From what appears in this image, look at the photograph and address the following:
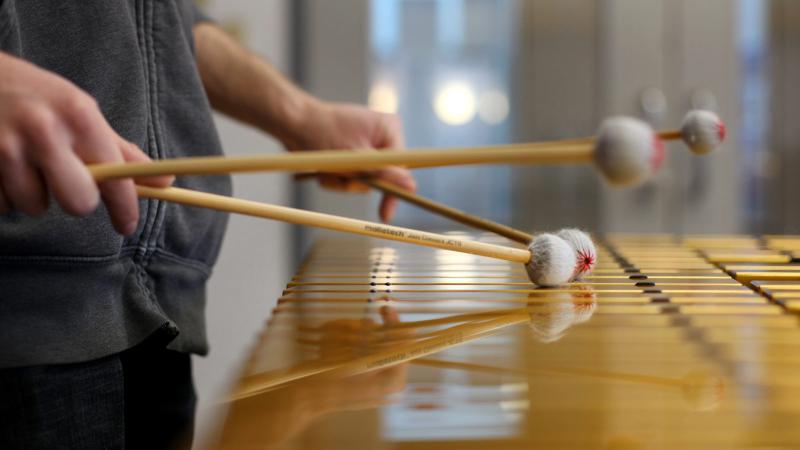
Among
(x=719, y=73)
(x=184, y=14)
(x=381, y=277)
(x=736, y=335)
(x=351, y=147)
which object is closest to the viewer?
(x=736, y=335)

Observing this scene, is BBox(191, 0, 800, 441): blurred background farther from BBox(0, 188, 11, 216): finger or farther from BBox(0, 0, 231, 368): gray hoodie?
BBox(0, 188, 11, 216): finger

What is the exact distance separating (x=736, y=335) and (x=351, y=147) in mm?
739

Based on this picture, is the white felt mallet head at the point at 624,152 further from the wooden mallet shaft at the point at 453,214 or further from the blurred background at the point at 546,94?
the blurred background at the point at 546,94

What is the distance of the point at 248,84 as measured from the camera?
1.25 meters

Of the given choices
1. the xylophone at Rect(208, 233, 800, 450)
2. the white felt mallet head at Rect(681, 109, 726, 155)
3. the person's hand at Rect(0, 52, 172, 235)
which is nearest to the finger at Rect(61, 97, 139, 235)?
the person's hand at Rect(0, 52, 172, 235)

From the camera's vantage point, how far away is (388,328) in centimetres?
62

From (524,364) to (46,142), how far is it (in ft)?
1.05

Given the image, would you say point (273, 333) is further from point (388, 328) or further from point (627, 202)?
point (627, 202)

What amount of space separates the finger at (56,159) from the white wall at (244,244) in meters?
1.60

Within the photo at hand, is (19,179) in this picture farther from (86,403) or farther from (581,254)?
(581,254)

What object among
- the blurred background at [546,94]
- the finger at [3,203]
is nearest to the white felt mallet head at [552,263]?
the finger at [3,203]

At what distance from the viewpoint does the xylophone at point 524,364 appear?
411mm

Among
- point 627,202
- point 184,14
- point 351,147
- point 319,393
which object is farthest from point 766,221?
point 319,393

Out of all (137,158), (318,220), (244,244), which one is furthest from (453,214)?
(244,244)
